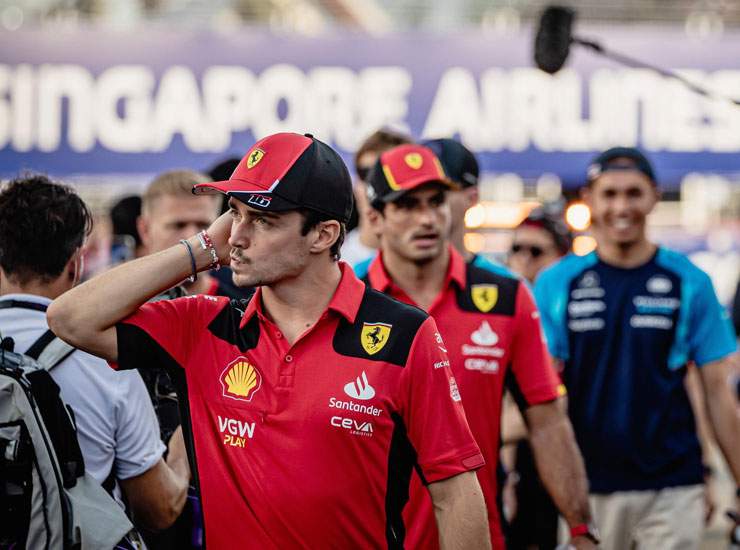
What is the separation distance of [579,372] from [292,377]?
2.88 m

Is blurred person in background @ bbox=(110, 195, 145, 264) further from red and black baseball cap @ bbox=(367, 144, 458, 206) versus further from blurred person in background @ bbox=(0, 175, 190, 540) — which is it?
blurred person in background @ bbox=(0, 175, 190, 540)

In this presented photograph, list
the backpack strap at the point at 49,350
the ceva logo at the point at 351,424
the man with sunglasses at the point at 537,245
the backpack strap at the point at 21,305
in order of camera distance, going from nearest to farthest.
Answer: the ceva logo at the point at 351,424 < the backpack strap at the point at 49,350 < the backpack strap at the point at 21,305 < the man with sunglasses at the point at 537,245

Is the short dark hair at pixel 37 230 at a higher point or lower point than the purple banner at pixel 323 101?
lower

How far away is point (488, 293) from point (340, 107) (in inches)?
319

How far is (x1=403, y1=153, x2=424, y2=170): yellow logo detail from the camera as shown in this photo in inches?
197

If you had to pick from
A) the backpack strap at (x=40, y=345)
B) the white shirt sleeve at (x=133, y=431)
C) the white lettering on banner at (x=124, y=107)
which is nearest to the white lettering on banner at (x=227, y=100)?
the white lettering on banner at (x=124, y=107)

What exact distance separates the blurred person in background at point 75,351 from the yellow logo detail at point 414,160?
1.52 meters

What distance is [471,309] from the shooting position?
4.87 m

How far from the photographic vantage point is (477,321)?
4832 mm

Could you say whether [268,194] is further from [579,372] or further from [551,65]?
[579,372]

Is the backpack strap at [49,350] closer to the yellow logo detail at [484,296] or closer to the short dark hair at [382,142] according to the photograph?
the yellow logo detail at [484,296]

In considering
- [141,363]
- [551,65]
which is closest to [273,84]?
[551,65]

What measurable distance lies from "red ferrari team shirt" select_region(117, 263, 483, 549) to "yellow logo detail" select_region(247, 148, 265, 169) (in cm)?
45

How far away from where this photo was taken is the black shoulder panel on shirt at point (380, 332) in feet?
11.1
